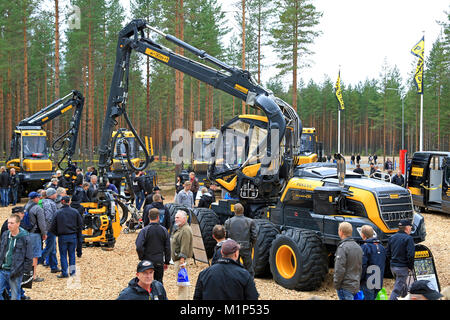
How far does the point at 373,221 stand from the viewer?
25.9 feet

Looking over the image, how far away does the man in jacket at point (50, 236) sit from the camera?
9.59m

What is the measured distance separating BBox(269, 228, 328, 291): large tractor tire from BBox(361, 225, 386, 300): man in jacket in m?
1.35

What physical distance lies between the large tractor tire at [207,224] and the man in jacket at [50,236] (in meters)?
3.17

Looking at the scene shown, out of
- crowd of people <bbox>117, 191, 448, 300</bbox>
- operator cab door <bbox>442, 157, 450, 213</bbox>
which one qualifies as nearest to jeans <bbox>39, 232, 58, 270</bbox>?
crowd of people <bbox>117, 191, 448, 300</bbox>

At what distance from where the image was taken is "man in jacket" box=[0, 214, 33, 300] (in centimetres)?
663

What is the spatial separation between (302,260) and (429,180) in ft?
40.3

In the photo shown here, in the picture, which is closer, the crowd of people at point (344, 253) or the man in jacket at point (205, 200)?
the crowd of people at point (344, 253)

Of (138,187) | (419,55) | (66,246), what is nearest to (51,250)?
(66,246)

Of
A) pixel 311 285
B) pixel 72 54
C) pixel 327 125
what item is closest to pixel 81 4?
pixel 72 54

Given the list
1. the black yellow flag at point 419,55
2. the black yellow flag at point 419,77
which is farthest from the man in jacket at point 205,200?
the black yellow flag at point 419,77

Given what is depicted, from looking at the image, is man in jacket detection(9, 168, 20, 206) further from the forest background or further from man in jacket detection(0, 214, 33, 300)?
man in jacket detection(0, 214, 33, 300)

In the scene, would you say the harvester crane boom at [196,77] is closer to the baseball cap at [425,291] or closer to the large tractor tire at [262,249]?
the large tractor tire at [262,249]
